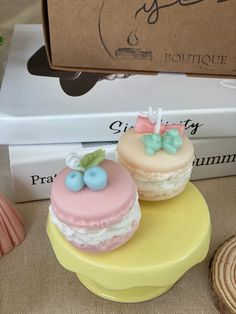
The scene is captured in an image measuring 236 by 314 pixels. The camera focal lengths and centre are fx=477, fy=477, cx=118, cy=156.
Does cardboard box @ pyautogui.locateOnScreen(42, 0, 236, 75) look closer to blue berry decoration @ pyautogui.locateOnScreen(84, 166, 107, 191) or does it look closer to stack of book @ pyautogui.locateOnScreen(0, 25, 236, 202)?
stack of book @ pyautogui.locateOnScreen(0, 25, 236, 202)

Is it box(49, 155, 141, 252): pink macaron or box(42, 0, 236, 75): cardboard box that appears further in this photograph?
box(42, 0, 236, 75): cardboard box

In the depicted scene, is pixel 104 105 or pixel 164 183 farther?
pixel 104 105

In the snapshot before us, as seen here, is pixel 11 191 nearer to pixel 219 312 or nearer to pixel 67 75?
pixel 67 75

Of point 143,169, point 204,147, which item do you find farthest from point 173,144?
point 204,147

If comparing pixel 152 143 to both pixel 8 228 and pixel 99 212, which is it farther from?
pixel 8 228

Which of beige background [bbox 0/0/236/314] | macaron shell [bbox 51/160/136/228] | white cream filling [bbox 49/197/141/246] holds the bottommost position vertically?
beige background [bbox 0/0/236/314]

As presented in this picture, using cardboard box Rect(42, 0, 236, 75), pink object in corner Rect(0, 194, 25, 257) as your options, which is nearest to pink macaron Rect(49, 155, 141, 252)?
pink object in corner Rect(0, 194, 25, 257)

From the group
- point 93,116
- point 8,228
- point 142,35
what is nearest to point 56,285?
point 8,228
